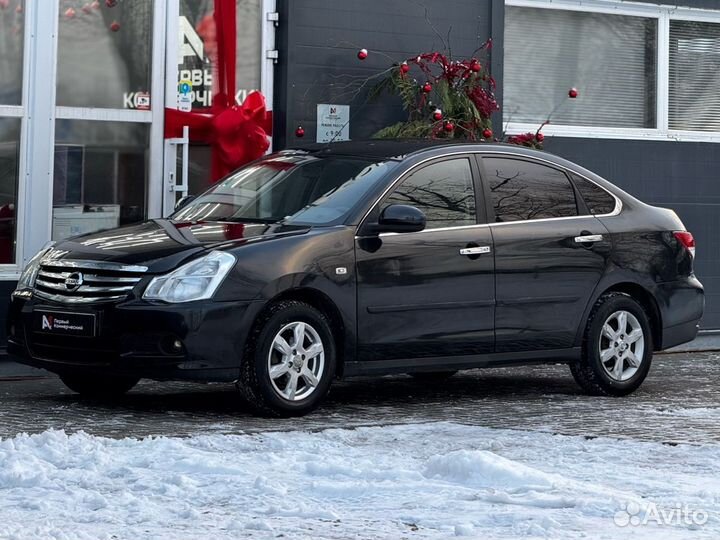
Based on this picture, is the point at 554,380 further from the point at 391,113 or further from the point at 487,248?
the point at 391,113

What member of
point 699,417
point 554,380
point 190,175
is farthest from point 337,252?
point 190,175

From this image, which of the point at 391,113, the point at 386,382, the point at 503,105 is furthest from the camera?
the point at 503,105

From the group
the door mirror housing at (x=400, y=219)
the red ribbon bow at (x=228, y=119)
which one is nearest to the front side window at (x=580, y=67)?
the red ribbon bow at (x=228, y=119)

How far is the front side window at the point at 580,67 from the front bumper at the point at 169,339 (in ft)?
22.7

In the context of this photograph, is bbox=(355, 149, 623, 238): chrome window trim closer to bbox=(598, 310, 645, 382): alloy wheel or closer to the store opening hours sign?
bbox=(598, 310, 645, 382): alloy wheel

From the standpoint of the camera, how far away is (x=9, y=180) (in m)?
11.9

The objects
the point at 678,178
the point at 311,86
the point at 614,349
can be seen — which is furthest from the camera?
the point at 678,178

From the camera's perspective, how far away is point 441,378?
11.3m

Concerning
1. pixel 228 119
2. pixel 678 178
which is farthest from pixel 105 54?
pixel 678 178

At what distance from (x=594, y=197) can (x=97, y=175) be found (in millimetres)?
4143

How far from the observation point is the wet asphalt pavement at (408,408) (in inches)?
324

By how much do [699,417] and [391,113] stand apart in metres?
5.55

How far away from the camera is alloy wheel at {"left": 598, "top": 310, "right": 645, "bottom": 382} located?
1017cm

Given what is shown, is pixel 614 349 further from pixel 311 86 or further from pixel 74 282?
pixel 311 86
